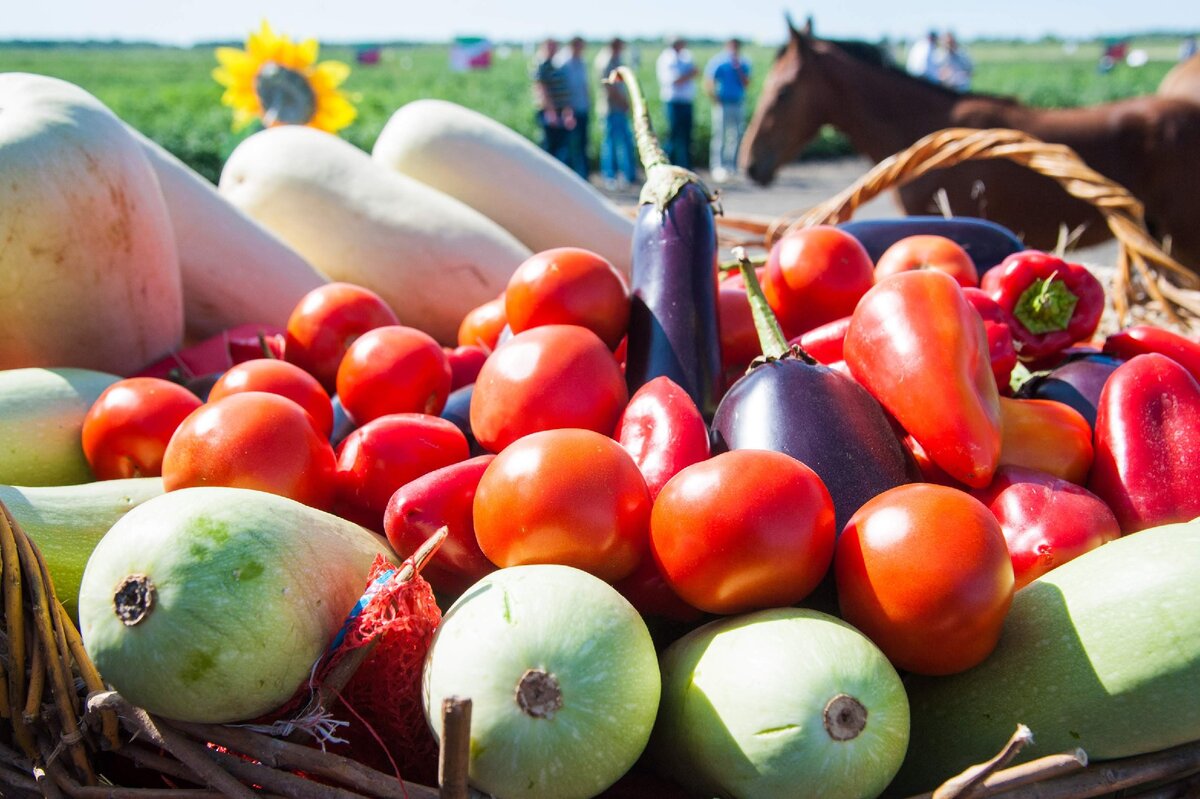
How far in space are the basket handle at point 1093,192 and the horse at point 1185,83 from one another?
4525mm

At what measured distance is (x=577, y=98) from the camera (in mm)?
14188

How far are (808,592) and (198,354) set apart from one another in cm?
172

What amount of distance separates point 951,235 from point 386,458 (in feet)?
5.54

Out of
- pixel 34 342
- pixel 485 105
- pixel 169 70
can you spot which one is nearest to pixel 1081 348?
pixel 34 342

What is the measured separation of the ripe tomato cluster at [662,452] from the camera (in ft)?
3.99

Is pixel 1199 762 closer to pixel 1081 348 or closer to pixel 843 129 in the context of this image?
pixel 1081 348

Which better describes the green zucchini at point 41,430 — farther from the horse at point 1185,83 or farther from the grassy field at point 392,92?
the horse at point 1185,83

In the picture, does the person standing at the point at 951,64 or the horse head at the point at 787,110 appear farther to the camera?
the person standing at the point at 951,64

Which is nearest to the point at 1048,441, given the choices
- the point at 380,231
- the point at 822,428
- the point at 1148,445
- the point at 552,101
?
the point at 1148,445

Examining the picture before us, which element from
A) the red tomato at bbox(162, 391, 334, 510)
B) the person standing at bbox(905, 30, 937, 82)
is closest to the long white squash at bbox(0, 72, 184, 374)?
the red tomato at bbox(162, 391, 334, 510)

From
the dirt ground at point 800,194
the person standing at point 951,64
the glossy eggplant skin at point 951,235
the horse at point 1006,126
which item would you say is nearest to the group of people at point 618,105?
the dirt ground at point 800,194

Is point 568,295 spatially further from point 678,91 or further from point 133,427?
point 678,91

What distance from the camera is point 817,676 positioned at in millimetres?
1078

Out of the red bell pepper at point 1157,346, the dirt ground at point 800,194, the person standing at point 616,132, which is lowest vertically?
the dirt ground at point 800,194
